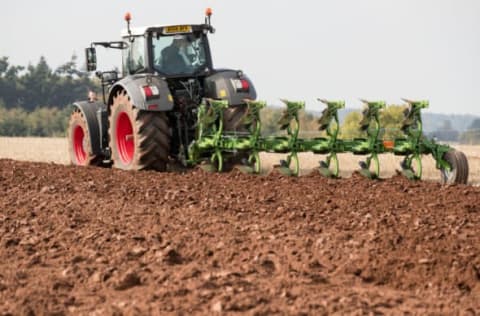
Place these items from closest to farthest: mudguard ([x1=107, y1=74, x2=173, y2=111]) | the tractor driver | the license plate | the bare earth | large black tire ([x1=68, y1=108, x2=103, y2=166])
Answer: the bare earth
mudguard ([x1=107, y1=74, x2=173, y2=111])
the license plate
the tractor driver
large black tire ([x1=68, y1=108, x2=103, y2=166])

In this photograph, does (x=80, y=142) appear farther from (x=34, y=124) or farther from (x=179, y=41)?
(x=34, y=124)

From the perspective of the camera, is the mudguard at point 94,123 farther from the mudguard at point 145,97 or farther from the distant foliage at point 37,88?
the distant foliage at point 37,88

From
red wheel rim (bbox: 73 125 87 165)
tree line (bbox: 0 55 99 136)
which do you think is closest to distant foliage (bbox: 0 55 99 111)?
tree line (bbox: 0 55 99 136)

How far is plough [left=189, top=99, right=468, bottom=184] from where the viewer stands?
10719 mm

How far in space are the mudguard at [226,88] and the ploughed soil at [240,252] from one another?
287 centimetres

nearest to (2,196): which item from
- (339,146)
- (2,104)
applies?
(339,146)

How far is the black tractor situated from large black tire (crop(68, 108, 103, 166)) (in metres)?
0.52

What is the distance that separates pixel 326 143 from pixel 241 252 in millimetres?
5191

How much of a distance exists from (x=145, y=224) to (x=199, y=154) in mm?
4739

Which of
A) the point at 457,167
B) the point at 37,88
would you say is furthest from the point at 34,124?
the point at 457,167

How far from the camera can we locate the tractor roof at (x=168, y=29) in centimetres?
1207

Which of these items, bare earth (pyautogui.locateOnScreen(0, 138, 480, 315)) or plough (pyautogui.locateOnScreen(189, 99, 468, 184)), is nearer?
bare earth (pyautogui.locateOnScreen(0, 138, 480, 315))

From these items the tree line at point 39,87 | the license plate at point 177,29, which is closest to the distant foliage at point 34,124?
the tree line at point 39,87

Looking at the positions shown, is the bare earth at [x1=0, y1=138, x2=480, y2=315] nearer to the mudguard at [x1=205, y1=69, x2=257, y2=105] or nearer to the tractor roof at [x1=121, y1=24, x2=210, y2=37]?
the mudguard at [x1=205, y1=69, x2=257, y2=105]
